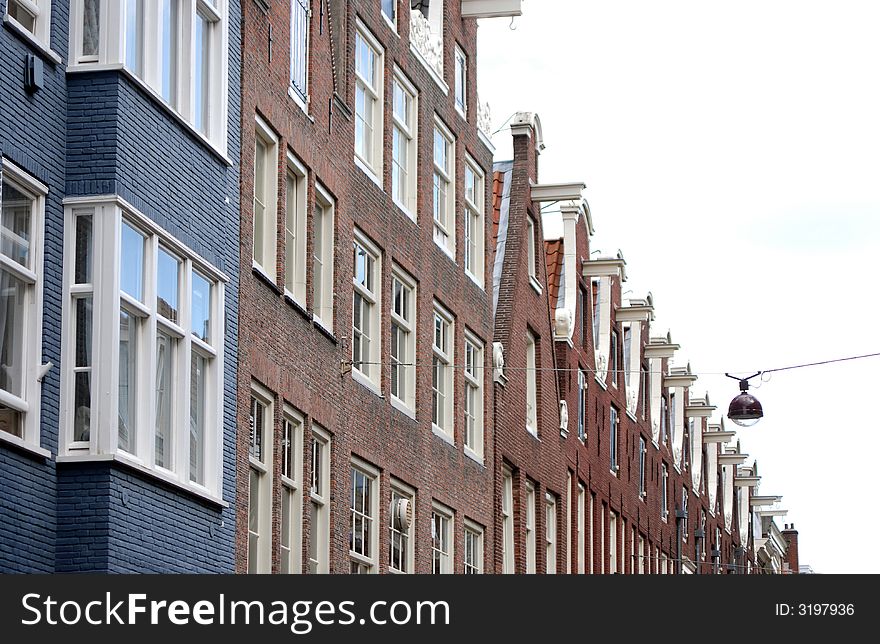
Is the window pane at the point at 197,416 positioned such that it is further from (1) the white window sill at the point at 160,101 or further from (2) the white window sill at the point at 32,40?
(2) the white window sill at the point at 32,40

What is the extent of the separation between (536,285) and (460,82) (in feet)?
20.1

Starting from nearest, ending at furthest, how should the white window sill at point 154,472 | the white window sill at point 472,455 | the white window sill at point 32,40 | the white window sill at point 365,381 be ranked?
1. the white window sill at point 32,40
2. the white window sill at point 154,472
3. the white window sill at point 365,381
4. the white window sill at point 472,455

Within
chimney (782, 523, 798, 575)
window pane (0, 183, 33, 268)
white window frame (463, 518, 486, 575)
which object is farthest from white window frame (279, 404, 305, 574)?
chimney (782, 523, 798, 575)

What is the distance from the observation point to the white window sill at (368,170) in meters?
27.2

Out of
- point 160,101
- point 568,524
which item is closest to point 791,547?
point 568,524

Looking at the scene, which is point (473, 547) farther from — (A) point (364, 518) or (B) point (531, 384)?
(A) point (364, 518)

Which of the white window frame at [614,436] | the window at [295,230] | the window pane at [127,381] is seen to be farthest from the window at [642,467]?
the window pane at [127,381]

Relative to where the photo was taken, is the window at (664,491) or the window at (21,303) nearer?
the window at (21,303)

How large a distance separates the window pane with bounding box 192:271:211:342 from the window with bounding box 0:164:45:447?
2.65m

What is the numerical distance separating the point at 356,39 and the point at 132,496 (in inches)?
454

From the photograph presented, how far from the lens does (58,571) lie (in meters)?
17.0

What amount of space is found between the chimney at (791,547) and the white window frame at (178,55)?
84.7 metres

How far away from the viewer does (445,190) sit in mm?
32281
